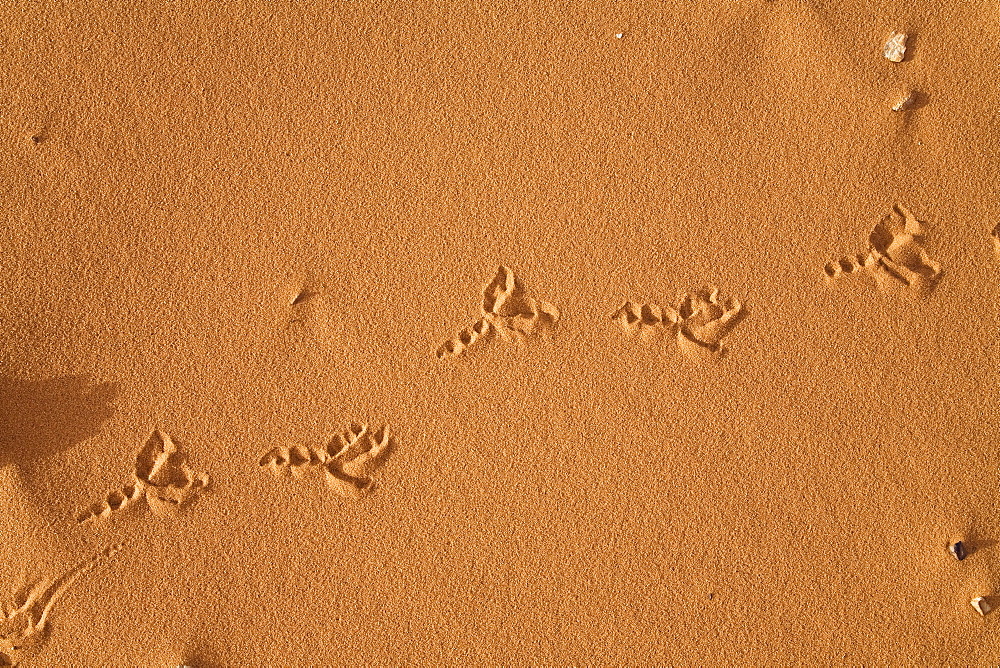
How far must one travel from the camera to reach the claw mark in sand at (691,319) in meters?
1.91

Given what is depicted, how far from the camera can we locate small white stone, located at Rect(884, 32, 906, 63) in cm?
194

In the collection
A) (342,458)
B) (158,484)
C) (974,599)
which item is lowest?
(974,599)

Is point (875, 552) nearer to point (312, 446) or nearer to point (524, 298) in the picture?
point (524, 298)

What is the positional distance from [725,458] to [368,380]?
3.44 feet

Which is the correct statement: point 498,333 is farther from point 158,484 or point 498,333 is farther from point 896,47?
point 896,47

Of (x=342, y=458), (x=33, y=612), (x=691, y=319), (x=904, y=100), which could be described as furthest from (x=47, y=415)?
(x=904, y=100)

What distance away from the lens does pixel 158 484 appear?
6.22ft

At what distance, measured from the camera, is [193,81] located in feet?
6.45

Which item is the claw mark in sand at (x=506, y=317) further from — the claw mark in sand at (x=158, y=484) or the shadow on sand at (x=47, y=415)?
the shadow on sand at (x=47, y=415)

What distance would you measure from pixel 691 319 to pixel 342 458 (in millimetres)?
1078

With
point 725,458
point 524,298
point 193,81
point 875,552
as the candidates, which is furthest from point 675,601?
point 193,81

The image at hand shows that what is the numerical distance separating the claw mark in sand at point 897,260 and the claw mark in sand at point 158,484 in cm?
193

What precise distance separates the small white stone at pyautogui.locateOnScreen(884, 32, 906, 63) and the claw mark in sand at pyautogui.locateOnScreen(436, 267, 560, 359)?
123 centimetres

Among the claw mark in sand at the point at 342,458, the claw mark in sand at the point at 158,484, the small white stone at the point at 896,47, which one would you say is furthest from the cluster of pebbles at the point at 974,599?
the claw mark in sand at the point at 158,484
